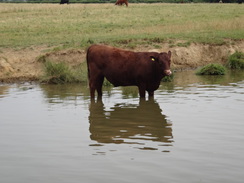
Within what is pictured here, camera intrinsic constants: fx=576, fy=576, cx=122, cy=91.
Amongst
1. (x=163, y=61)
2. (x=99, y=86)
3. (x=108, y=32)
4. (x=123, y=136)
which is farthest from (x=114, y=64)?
(x=108, y=32)

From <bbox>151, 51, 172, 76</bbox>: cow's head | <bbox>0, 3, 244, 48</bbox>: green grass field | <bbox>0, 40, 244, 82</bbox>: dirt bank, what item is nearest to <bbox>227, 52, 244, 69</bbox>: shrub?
<bbox>0, 40, 244, 82</bbox>: dirt bank

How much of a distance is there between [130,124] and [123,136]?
1202 millimetres

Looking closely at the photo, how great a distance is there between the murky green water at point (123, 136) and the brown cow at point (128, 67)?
18.5 inches

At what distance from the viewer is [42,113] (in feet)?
39.4

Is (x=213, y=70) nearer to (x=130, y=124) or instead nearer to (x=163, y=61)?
(x=163, y=61)

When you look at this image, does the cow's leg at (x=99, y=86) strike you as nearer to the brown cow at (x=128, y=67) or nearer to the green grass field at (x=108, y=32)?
the brown cow at (x=128, y=67)

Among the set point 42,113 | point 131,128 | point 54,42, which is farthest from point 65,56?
point 131,128

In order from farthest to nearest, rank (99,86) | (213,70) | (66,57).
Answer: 1. (66,57)
2. (213,70)
3. (99,86)

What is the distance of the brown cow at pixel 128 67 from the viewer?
44.1 ft

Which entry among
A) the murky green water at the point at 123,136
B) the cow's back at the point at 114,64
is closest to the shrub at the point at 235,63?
the murky green water at the point at 123,136

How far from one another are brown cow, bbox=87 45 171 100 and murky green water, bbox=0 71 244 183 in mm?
471

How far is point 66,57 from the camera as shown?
65.4 ft

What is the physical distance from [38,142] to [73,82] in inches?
332

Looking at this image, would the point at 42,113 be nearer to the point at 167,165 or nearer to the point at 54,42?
A: the point at 167,165
